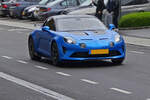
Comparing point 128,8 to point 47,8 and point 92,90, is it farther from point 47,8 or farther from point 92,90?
point 92,90

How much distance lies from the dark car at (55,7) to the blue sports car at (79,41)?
20.0 m

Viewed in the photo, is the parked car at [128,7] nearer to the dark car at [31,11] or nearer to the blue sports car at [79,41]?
the dark car at [31,11]

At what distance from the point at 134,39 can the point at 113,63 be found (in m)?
8.90

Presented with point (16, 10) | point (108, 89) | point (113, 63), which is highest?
point (108, 89)

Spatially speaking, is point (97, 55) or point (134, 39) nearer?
point (97, 55)

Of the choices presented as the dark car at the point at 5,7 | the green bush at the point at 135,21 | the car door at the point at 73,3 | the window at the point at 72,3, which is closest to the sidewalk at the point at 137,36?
the green bush at the point at 135,21

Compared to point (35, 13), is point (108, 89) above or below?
above

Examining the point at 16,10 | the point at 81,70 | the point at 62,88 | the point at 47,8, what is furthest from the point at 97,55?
the point at 16,10

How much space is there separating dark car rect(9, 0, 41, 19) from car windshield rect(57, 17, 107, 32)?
85.2 ft

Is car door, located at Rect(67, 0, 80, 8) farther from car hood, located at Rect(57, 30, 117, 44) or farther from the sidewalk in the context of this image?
car hood, located at Rect(57, 30, 117, 44)

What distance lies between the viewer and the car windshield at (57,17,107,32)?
15.9 metres

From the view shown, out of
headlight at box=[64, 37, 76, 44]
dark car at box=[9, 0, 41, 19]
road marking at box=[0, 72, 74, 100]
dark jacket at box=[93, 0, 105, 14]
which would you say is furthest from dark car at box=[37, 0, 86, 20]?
road marking at box=[0, 72, 74, 100]

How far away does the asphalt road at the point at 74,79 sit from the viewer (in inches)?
409

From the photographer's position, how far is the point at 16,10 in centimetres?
4225
